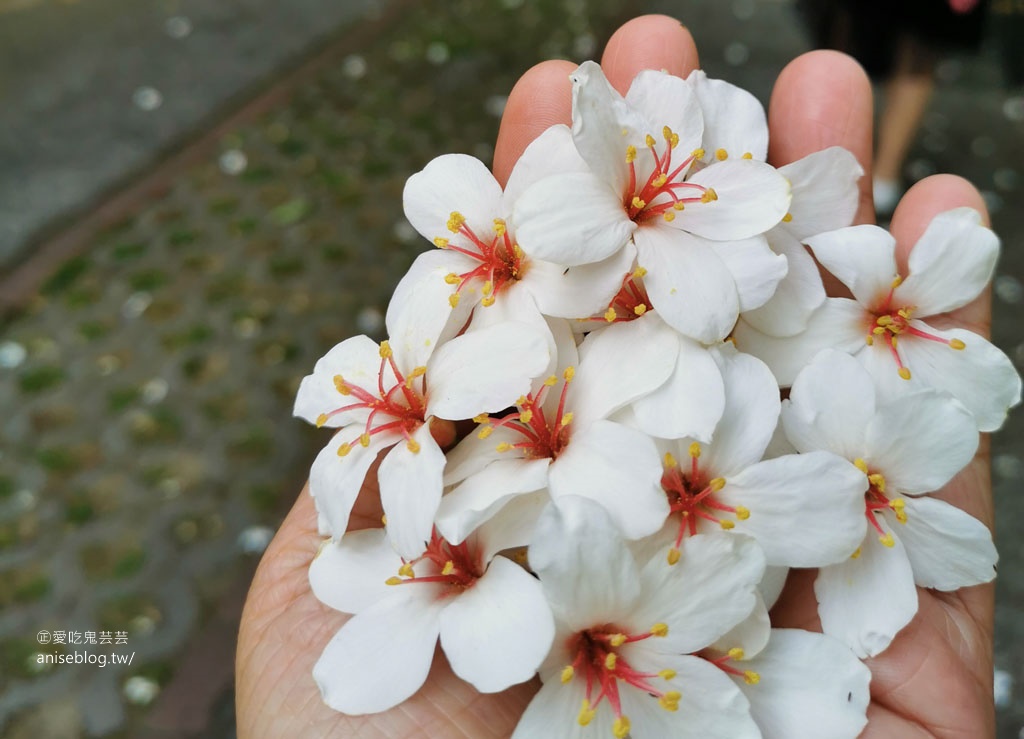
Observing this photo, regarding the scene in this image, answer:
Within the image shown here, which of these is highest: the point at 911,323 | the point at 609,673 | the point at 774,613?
the point at 911,323

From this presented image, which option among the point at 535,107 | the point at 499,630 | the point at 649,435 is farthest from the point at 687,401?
the point at 535,107

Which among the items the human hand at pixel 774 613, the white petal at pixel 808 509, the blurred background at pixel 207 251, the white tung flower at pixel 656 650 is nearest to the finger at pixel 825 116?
the human hand at pixel 774 613

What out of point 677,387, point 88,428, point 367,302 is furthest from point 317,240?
point 677,387

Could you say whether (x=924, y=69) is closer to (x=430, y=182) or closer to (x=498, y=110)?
(x=498, y=110)

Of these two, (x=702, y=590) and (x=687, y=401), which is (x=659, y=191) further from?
(x=702, y=590)

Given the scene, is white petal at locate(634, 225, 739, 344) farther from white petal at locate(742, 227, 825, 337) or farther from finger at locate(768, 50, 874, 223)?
finger at locate(768, 50, 874, 223)

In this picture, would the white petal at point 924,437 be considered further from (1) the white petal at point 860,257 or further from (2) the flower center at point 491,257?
(2) the flower center at point 491,257

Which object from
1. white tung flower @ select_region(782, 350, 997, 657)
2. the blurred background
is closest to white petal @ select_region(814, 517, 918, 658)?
white tung flower @ select_region(782, 350, 997, 657)
